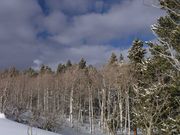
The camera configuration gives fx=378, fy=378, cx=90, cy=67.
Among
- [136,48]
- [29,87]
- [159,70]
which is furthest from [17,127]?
[29,87]

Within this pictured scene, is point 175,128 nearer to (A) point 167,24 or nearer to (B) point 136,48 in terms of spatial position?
(A) point 167,24

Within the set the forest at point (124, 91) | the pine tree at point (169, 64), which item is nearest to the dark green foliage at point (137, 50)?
the forest at point (124, 91)

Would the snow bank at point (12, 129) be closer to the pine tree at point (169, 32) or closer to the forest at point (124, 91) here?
the forest at point (124, 91)

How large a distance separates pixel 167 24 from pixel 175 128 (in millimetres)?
7224

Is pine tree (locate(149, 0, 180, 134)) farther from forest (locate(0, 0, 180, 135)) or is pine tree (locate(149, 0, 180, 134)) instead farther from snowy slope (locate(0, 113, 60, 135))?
snowy slope (locate(0, 113, 60, 135))

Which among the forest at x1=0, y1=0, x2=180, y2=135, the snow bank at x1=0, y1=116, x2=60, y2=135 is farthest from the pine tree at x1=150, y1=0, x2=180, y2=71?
the snow bank at x1=0, y1=116, x2=60, y2=135

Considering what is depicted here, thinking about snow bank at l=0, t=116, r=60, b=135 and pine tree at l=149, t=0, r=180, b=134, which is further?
snow bank at l=0, t=116, r=60, b=135

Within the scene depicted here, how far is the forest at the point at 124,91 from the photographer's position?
22.3 m

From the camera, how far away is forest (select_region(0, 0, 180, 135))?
73.3 feet

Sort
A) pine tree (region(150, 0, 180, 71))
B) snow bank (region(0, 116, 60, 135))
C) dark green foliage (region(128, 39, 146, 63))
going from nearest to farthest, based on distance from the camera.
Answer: pine tree (region(150, 0, 180, 71))
snow bank (region(0, 116, 60, 135))
dark green foliage (region(128, 39, 146, 63))

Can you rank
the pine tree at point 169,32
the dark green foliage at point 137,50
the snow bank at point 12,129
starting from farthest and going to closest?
1. the dark green foliage at point 137,50
2. the snow bank at point 12,129
3. the pine tree at point 169,32

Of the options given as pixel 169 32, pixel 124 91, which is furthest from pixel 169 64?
pixel 124 91

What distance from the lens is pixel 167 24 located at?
2525 centimetres

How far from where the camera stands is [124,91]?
57031 millimetres
